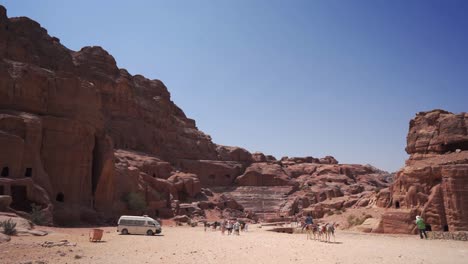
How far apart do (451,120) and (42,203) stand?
36.4 meters

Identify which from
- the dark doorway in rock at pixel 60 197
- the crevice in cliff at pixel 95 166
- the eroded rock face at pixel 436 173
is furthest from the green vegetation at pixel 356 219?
the dark doorway in rock at pixel 60 197

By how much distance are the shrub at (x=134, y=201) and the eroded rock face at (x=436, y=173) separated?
2772cm

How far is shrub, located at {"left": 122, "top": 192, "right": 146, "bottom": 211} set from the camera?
44.7m

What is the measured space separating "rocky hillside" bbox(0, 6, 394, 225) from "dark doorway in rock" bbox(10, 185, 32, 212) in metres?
0.08

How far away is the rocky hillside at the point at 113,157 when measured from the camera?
3338 cm

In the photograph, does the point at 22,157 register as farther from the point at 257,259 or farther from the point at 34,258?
the point at 257,259

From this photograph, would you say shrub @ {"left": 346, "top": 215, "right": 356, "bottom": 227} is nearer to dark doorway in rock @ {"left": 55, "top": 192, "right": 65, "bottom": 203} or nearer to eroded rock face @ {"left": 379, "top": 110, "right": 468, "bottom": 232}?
eroded rock face @ {"left": 379, "top": 110, "right": 468, "bottom": 232}

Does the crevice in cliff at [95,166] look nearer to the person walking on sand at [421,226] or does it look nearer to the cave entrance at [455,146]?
the person walking on sand at [421,226]

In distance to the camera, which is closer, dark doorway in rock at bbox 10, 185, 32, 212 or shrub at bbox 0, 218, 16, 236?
shrub at bbox 0, 218, 16, 236

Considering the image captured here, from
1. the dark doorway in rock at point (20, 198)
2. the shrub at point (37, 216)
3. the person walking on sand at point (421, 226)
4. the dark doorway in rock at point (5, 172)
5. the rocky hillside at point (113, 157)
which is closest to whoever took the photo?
the person walking on sand at point (421, 226)

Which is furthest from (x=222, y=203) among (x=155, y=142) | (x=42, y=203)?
(x=42, y=203)

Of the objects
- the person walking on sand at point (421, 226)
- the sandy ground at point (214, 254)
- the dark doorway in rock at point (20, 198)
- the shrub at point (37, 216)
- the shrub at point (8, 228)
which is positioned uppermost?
the dark doorway in rock at point (20, 198)

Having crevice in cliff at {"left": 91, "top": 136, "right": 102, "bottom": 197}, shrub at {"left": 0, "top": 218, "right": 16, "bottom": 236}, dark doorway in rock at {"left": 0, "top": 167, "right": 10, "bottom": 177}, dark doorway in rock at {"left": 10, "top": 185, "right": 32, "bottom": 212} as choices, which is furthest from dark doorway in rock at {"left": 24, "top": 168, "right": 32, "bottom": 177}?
shrub at {"left": 0, "top": 218, "right": 16, "bottom": 236}

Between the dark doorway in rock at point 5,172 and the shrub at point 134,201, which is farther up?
the dark doorway in rock at point 5,172
